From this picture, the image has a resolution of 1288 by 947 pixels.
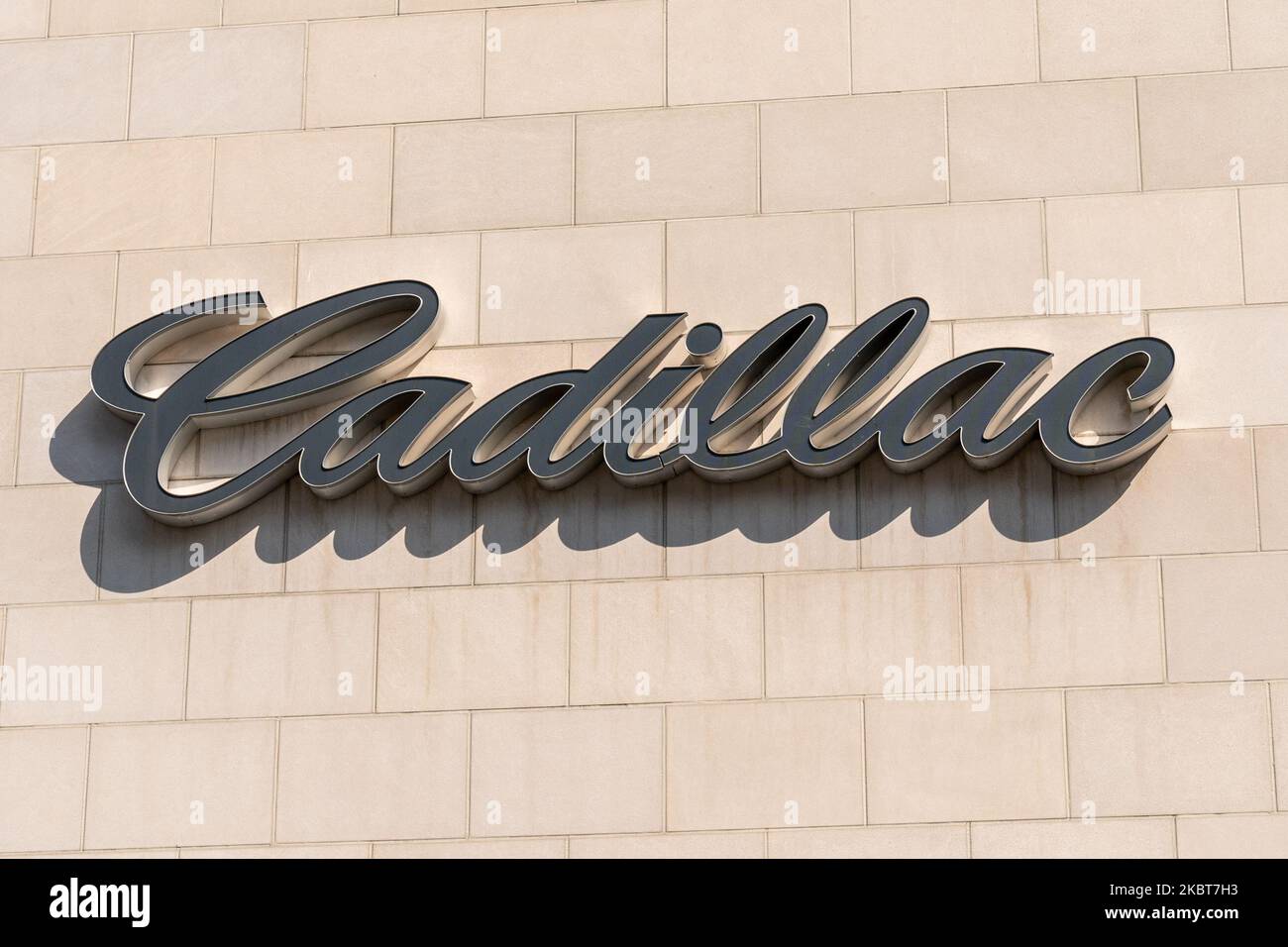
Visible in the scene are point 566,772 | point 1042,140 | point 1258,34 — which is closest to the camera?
point 566,772

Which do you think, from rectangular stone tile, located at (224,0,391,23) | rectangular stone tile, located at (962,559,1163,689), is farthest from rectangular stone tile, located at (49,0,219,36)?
rectangular stone tile, located at (962,559,1163,689)

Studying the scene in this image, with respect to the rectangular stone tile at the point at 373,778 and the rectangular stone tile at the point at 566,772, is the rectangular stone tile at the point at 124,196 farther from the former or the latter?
the rectangular stone tile at the point at 566,772

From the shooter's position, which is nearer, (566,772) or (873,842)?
(873,842)

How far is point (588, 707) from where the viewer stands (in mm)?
12867

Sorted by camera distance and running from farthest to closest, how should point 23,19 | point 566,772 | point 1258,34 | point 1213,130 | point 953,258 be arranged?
1. point 23,19
2. point 1258,34
3. point 1213,130
4. point 953,258
5. point 566,772

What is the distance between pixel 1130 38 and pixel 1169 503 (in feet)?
10.8

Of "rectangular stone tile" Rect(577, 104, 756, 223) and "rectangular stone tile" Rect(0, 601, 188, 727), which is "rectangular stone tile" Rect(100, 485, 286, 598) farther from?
"rectangular stone tile" Rect(577, 104, 756, 223)

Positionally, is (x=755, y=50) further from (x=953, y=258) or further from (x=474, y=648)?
(x=474, y=648)

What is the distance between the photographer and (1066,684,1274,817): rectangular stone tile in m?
12.3

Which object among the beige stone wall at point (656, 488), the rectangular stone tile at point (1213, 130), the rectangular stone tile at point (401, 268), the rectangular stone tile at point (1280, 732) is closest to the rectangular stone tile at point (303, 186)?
the beige stone wall at point (656, 488)

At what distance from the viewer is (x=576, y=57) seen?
14.3 metres

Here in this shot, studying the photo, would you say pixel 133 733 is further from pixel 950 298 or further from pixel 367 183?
pixel 950 298

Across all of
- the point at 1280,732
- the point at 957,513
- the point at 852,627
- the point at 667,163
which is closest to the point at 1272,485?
the point at 1280,732

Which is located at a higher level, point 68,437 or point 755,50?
point 755,50
